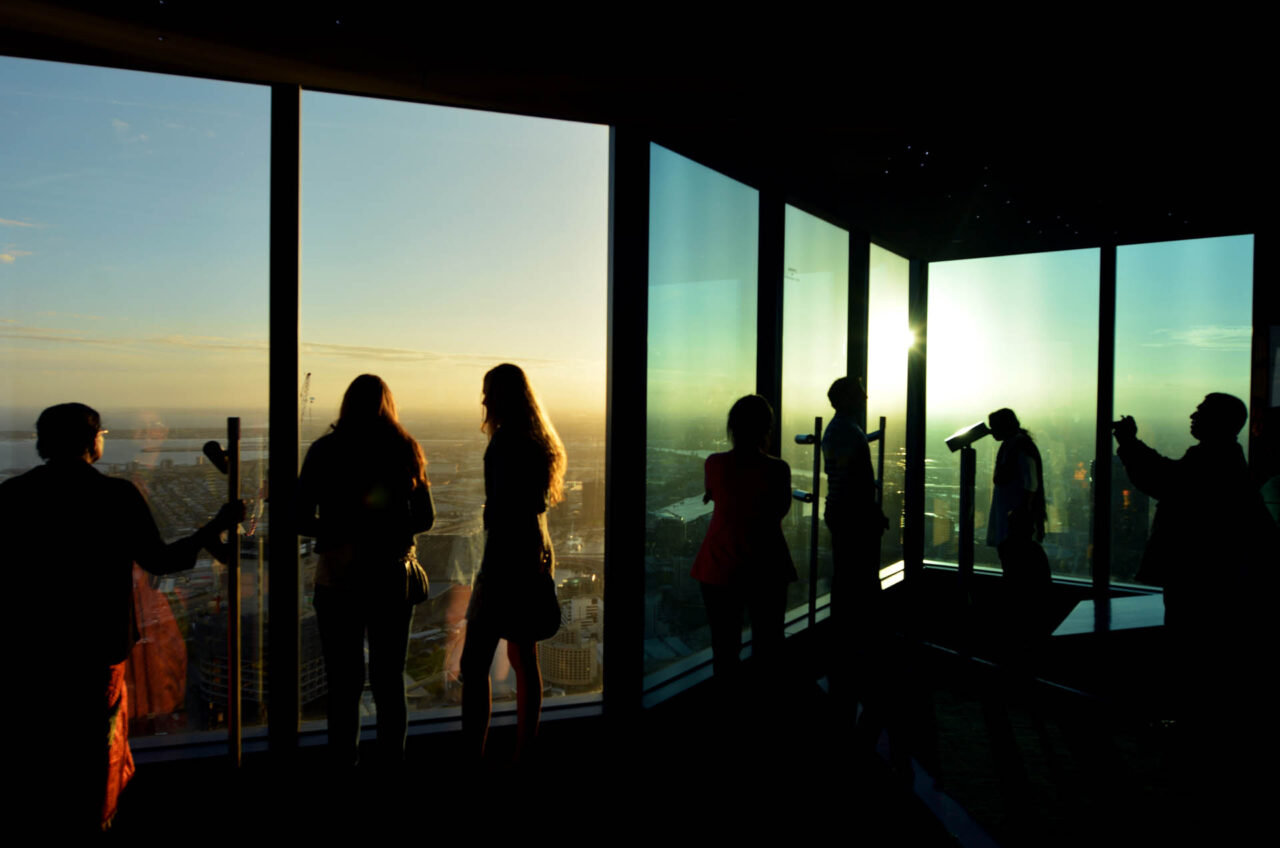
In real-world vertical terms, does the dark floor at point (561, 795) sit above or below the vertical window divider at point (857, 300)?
→ below

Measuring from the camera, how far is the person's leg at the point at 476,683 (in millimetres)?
2373

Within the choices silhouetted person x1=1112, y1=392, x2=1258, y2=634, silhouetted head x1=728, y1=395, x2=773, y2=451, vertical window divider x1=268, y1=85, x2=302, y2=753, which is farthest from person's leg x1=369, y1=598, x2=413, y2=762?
silhouetted person x1=1112, y1=392, x2=1258, y2=634

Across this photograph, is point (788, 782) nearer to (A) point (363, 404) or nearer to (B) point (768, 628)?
(B) point (768, 628)

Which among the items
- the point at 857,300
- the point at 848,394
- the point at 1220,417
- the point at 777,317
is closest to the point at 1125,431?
the point at 1220,417

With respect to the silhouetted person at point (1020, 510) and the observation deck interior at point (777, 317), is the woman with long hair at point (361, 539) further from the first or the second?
the silhouetted person at point (1020, 510)

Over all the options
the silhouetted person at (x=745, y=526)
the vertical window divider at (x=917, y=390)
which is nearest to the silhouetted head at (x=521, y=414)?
the silhouetted person at (x=745, y=526)

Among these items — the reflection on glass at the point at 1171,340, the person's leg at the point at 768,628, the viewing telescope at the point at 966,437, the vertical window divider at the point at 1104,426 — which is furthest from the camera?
the vertical window divider at the point at 1104,426

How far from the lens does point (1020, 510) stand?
13.4 feet

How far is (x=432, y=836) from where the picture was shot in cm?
226

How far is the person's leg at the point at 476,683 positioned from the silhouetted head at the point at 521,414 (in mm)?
535

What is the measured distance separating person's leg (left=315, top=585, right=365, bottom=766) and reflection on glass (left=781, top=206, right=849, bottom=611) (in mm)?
2696

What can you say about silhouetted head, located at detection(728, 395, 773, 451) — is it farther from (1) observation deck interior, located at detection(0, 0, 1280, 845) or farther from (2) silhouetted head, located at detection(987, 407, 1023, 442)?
(2) silhouetted head, located at detection(987, 407, 1023, 442)

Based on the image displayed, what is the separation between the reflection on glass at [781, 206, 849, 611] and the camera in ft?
14.0

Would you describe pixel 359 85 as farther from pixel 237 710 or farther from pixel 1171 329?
pixel 1171 329
